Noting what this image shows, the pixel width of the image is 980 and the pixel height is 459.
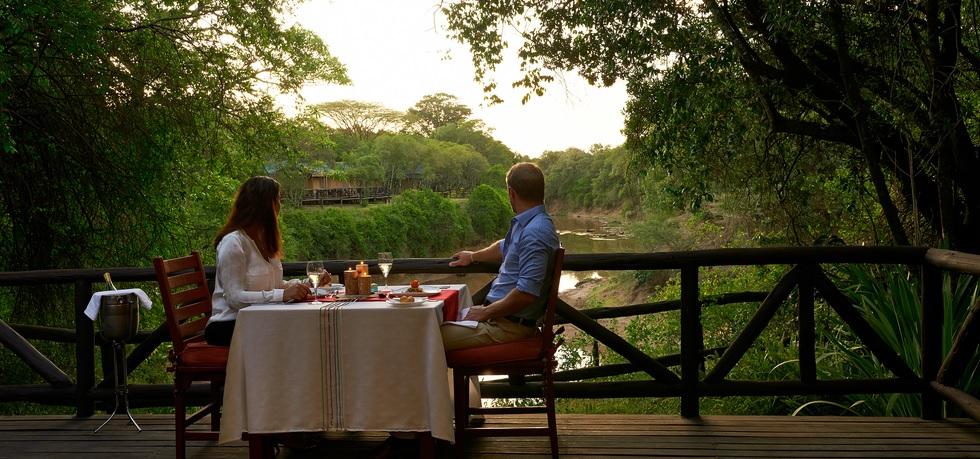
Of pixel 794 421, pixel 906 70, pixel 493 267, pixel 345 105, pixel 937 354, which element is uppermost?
pixel 345 105

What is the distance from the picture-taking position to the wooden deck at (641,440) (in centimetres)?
330

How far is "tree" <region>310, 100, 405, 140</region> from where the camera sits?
3897cm

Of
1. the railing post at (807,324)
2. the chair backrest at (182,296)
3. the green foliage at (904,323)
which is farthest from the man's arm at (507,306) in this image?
the green foliage at (904,323)

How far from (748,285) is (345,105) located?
108 feet

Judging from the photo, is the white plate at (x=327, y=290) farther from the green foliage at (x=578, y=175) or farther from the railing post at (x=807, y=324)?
the green foliage at (x=578, y=175)

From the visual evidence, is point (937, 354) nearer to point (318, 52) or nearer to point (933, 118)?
point (933, 118)

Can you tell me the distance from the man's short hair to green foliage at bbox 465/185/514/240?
17.4 metres

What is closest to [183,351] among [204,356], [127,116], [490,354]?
[204,356]

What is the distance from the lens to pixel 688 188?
22.4ft

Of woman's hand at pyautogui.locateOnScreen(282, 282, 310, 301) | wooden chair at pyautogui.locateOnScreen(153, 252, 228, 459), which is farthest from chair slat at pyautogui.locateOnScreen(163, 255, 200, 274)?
woman's hand at pyautogui.locateOnScreen(282, 282, 310, 301)

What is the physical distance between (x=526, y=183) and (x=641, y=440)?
1281 millimetres

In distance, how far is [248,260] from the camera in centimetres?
315

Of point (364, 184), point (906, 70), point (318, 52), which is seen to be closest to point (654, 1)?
point (906, 70)

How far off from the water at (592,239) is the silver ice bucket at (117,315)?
41.0ft
